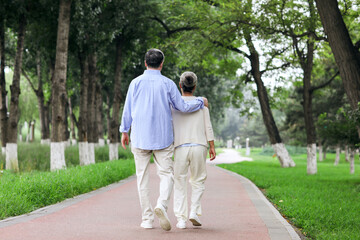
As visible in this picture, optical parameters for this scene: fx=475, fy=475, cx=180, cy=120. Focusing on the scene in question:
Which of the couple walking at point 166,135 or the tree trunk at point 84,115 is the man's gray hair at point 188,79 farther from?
the tree trunk at point 84,115

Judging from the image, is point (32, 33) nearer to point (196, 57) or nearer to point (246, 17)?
point (196, 57)

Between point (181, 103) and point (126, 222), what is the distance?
6.29 feet

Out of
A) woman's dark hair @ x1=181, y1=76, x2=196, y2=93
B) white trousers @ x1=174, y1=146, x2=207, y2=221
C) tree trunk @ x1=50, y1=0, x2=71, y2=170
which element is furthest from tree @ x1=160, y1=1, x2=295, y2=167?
white trousers @ x1=174, y1=146, x2=207, y2=221

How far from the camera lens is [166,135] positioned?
5668mm

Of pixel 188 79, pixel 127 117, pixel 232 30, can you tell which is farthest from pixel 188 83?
pixel 232 30

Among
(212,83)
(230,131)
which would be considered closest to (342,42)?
(212,83)

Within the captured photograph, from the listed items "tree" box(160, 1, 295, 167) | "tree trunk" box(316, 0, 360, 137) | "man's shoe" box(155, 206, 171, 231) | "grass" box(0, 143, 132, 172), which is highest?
"tree" box(160, 1, 295, 167)

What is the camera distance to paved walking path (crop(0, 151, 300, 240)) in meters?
5.52

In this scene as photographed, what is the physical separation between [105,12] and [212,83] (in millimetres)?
17867

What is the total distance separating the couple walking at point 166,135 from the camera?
567 cm

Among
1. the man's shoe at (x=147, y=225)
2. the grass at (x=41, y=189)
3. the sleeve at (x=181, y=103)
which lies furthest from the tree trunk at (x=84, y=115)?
the sleeve at (x=181, y=103)

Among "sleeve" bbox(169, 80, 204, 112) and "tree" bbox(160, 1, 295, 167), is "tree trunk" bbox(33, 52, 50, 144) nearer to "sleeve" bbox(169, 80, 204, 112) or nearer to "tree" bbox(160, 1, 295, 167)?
"tree" bbox(160, 1, 295, 167)

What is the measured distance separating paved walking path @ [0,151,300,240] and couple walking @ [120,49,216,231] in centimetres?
38

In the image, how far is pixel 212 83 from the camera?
37219 millimetres
